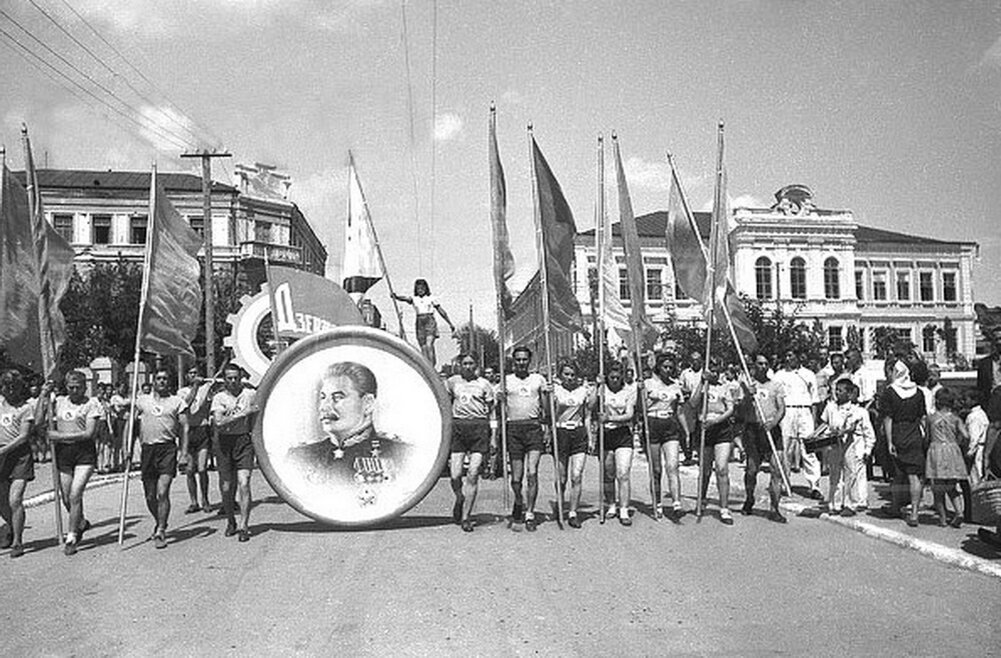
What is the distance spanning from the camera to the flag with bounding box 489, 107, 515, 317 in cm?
1109

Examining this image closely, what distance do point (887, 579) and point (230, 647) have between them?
5.36 meters

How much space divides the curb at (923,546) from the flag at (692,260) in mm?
2452

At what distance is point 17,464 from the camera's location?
950cm

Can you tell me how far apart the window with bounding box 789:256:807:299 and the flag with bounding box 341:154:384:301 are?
6595 centimetres

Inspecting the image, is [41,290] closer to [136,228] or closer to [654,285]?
[136,228]

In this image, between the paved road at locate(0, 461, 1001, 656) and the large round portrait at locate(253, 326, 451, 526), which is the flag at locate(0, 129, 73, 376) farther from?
the large round portrait at locate(253, 326, 451, 526)

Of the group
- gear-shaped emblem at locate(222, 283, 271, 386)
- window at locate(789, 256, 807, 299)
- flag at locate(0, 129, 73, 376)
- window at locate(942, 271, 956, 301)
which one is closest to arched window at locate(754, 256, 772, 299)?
window at locate(789, 256, 807, 299)

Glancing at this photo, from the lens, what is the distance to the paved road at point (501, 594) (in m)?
6.08

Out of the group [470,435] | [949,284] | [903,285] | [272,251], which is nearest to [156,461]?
[470,435]

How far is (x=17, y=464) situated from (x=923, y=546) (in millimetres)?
9209

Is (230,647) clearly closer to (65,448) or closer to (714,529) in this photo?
(65,448)

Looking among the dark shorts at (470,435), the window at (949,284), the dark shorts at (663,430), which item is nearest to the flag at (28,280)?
the dark shorts at (470,435)

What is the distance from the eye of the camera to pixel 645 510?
11336 mm

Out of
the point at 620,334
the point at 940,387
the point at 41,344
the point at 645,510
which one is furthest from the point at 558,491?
the point at 41,344
